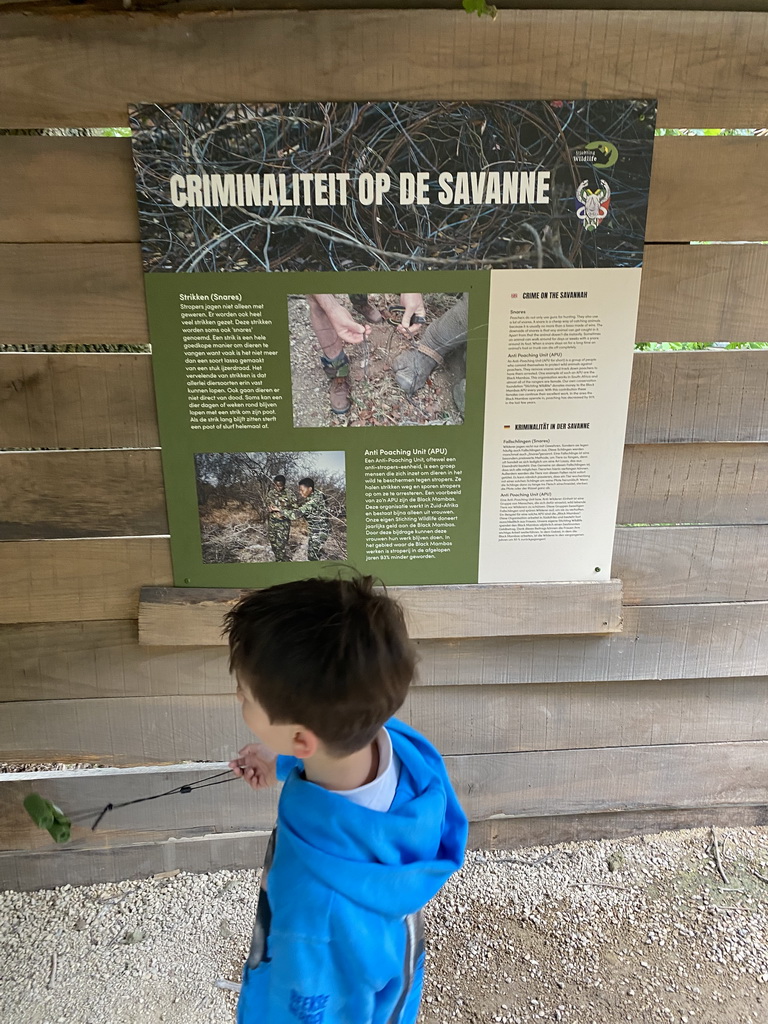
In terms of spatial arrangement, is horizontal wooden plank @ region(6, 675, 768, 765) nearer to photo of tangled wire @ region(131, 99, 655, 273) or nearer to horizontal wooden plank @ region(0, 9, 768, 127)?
photo of tangled wire @ region(131, 99, 655, 273)

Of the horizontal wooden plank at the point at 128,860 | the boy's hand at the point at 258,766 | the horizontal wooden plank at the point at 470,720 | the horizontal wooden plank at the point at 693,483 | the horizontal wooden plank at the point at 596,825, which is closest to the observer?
the boy's hand at the point at 258,766

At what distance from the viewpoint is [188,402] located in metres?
1.66

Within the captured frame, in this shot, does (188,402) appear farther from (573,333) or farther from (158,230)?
(573,333)

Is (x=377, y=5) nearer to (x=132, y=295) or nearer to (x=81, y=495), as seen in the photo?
(x=132, y=295)

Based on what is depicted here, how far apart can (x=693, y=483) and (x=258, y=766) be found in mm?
1393

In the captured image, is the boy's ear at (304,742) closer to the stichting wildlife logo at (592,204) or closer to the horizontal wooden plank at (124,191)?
the horizontal wooden plank at (124,191)

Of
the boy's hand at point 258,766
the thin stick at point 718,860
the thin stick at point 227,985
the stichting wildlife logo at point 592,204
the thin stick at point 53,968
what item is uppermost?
the stichting wildlife logo at point 592,204

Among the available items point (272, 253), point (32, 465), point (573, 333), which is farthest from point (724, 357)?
point (32, 465)

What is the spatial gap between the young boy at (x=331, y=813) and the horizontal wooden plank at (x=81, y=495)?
84cm

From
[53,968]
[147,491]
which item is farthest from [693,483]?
[53,968]

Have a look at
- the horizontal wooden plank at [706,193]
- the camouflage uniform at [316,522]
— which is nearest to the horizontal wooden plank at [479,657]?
the camouflage uniform at [316,522]

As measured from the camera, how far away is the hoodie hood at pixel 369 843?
939 mm

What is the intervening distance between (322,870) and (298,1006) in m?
0.20

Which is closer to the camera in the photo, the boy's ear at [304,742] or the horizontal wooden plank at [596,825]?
the boy's ear at [304,742]
